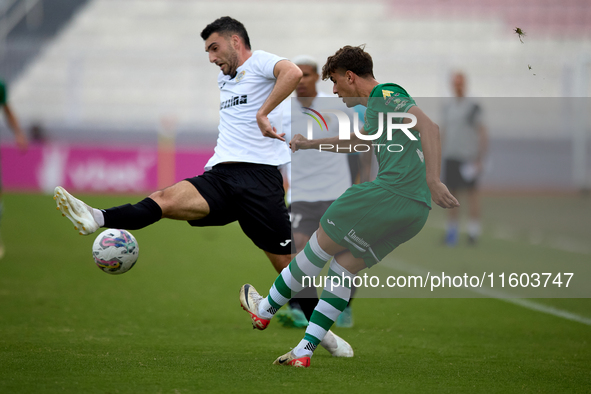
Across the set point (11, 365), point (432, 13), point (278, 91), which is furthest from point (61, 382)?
point (432, 13)

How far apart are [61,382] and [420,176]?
84.8 inches

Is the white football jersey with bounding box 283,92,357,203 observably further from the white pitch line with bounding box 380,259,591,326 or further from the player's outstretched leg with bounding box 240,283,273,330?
the white pitch line with bounding box 380,259,591,326

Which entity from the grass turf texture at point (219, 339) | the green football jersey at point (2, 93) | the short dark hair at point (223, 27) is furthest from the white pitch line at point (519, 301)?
the green football jersey at point (2, 93)

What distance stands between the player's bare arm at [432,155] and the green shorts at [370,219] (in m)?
0.21

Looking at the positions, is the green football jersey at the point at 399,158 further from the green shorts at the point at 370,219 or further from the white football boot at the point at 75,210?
the white football boot at the point at 75,210

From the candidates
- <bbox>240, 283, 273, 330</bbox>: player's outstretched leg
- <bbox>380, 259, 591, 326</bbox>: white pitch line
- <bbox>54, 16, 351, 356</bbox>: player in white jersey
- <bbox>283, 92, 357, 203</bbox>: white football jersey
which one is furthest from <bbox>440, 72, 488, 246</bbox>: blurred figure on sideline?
<bbox>240, 283, 273, 330</bbox>: player's outstretched leg

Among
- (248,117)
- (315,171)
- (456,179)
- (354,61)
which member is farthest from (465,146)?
(354,61)

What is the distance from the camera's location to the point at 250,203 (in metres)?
4.51

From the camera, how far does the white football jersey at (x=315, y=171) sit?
5859 millimetres

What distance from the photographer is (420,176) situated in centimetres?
395

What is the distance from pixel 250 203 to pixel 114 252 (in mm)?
899

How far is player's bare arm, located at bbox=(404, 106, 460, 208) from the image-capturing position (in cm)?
372

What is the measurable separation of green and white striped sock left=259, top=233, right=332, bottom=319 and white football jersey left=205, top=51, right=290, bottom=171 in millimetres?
816

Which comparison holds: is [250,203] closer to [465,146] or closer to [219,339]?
[219,339]
